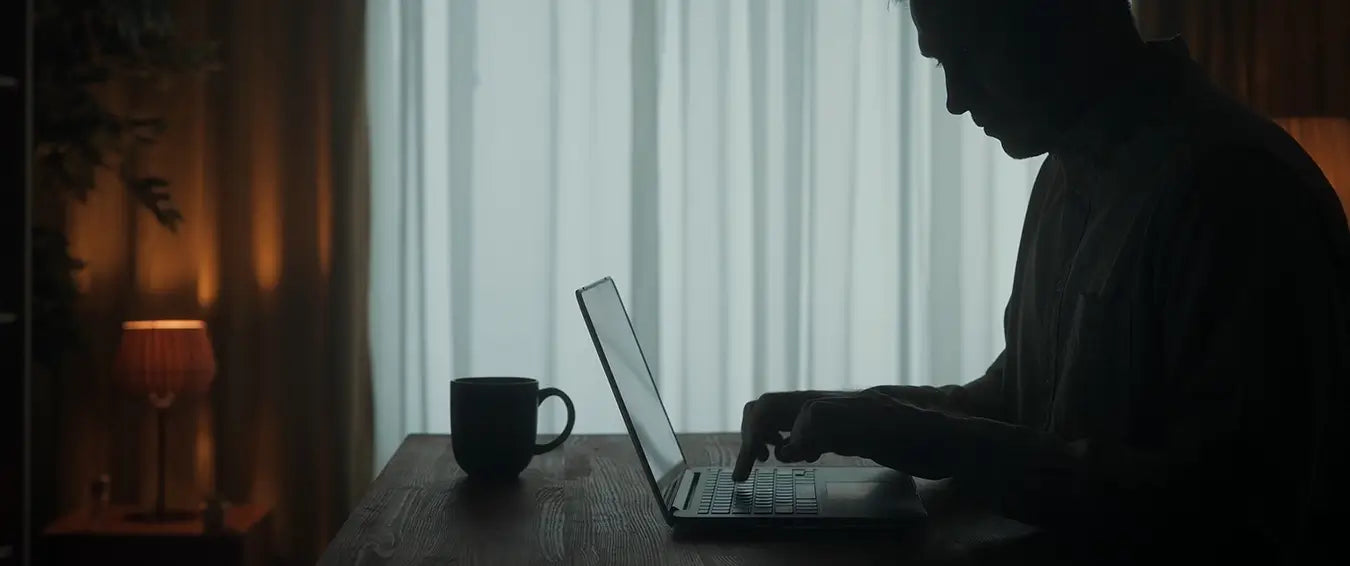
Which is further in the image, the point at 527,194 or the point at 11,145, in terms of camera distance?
the point at 527,194

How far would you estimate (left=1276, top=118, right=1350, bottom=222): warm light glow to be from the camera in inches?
90.7

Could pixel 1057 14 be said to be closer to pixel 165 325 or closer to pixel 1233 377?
pixel 1233 377

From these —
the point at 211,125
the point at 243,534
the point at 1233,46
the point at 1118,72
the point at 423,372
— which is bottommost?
the point at 243,534

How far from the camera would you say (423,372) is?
10.3 ft

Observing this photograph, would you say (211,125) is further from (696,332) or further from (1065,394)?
(1065,394)

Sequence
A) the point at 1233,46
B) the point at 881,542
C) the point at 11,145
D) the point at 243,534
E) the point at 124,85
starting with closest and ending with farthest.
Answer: the point at 881,542 < the point at 11,145 < the point at 243,534 < the point at 124,85 < the point at 1233,46

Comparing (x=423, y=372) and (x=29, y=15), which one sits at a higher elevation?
(x=29, y=15)

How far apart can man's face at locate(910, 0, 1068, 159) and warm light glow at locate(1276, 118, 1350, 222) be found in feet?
4.92

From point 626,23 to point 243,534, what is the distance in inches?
63.4

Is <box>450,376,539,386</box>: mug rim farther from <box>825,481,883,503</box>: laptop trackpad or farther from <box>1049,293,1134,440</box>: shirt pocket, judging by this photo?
<box>1049,293,1134,440</box>: shirt pocket

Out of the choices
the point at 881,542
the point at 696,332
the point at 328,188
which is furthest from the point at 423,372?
the point at 881,542

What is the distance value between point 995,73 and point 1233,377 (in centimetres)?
35

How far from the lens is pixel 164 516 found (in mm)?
2721

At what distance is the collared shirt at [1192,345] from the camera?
833 mm
